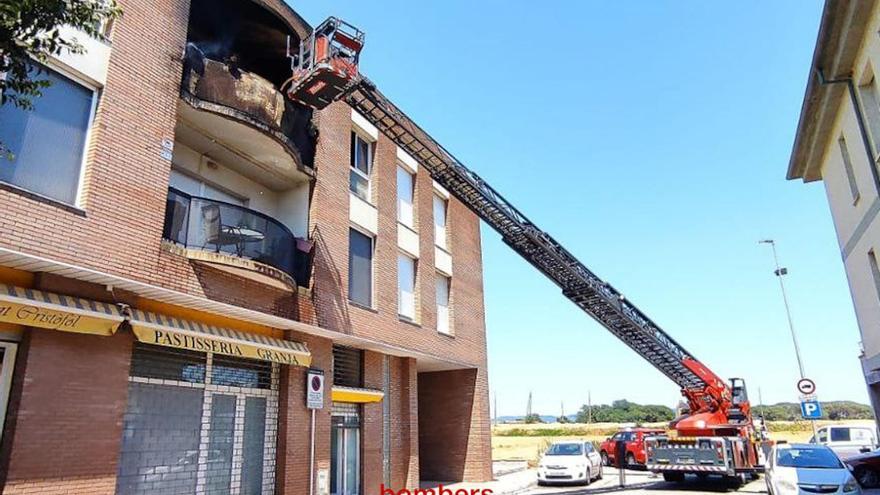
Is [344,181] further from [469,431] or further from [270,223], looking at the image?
[469,431]

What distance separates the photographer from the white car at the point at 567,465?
728 inches

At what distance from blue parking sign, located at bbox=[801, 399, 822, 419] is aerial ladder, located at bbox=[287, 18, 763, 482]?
5.20 ft

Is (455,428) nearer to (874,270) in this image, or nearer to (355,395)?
(355,395)

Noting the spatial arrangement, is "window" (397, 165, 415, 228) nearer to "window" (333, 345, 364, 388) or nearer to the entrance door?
"window" (333, 345, 364, 388)

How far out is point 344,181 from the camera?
15.2 m

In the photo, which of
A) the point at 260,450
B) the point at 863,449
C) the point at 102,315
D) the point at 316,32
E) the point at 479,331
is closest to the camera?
the point at 102,315

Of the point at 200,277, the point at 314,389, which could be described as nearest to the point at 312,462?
the point at 314,389

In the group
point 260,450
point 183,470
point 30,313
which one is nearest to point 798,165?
point 260,450

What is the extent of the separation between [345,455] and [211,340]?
18.4 ft

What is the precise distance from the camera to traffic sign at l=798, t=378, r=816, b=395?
18.0 m

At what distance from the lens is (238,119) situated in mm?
11453

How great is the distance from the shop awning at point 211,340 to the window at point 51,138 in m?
2.21

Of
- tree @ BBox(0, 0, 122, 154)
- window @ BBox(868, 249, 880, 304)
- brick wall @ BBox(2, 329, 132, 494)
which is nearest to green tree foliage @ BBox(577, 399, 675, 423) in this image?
window @ BBox(868, 249, 880, 304)

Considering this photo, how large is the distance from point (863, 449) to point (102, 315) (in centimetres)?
2174
